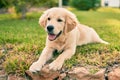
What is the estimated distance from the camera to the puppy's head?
188 inches

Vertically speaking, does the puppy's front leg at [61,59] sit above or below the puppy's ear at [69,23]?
below

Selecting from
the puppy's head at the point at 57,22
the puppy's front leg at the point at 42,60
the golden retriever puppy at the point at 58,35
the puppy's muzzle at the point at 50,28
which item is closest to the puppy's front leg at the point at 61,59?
the golden retriever puppy at the point at 58,35

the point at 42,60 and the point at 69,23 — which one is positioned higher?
the point at 69,23

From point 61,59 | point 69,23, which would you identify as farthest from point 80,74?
point 69,23

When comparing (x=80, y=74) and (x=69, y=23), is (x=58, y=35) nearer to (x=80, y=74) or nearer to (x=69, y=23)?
(x=69, y=23)

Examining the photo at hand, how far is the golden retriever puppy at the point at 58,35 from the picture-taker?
189 inches

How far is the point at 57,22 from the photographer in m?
4.83

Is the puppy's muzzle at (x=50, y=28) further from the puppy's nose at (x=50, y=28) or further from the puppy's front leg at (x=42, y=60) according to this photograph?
the puppy's front leg at (x=42, y=60)

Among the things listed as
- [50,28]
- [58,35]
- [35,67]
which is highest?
[50,28]

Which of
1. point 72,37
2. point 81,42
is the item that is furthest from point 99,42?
point 72,37

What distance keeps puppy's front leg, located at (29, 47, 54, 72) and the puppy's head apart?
329 mm

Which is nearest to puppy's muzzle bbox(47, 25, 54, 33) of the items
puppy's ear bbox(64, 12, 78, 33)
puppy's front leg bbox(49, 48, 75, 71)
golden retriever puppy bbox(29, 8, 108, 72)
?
golden retriever puppy bbox(29, 8, 108, 72)

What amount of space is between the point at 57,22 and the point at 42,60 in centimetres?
61

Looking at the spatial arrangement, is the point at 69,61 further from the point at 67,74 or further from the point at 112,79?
the point at 112,79
